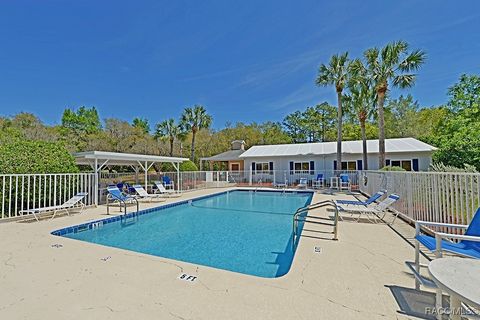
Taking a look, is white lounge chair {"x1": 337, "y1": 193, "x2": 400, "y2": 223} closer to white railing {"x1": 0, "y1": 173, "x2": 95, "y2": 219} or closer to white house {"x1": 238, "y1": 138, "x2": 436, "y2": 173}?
white railing {"x1": 0, "y1": 173, "x2": 95, "y2": 219}

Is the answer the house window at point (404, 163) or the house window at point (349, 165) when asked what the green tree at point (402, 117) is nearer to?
the house window at point (349, 165)

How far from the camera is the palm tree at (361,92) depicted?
17911mm

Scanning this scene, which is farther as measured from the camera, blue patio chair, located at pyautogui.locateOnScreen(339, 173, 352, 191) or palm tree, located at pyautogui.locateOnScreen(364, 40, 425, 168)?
blue patio chair, located at pyautogui.locateOnScreen(339, 173, 352, 191)

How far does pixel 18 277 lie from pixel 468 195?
26.1 ft

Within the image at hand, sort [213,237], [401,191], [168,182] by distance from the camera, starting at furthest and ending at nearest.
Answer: [168,182]
[401,191]
[213,237]

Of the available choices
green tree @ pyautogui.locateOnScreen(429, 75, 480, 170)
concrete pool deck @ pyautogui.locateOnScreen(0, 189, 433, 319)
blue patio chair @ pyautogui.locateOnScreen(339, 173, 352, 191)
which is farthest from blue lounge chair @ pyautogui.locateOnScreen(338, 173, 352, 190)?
concrete pool deck @ pyautogui.locateOnScreen(0, 189, 433, 319)

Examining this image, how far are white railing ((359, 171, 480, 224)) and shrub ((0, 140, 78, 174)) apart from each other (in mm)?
12637

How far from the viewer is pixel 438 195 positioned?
218 inches

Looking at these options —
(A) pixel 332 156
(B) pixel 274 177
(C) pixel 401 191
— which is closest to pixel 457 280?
(C) pixel 401 191

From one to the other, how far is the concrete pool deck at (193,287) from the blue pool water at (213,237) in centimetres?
106

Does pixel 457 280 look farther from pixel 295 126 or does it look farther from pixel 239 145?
pixel 295 126

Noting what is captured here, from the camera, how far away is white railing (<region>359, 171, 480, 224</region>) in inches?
178

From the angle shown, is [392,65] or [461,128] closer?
[392,65]

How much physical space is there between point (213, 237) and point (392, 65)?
53.6ft
